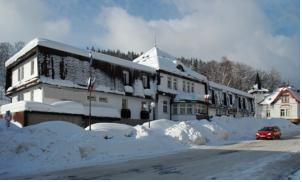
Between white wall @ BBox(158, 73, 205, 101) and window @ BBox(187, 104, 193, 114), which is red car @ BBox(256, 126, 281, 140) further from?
white wall @ BBox(158, 73, 205, 101)

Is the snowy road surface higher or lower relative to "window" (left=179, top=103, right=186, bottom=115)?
lower

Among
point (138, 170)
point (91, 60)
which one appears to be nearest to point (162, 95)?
point (91, 60)

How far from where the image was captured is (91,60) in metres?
35.5

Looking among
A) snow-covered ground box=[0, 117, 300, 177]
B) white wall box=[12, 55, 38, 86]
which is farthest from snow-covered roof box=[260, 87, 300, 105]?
white wall box=[12, 55, 38, 86]

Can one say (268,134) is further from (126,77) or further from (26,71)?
(26,71)

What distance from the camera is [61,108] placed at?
29.5 metres

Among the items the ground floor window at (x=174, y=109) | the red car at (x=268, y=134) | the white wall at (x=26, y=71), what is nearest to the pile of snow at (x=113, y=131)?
the white wall at (x=26, y=71)

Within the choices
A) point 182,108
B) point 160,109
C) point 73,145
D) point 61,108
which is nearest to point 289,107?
point 182,108

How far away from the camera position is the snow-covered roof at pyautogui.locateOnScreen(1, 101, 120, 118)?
27.8 metres

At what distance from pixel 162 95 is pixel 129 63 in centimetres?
606

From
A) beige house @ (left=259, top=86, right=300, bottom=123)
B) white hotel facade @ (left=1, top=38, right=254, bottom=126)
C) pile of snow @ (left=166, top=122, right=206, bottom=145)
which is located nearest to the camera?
pile of snow @ (left=166, top=122, right=206, bottom=145)

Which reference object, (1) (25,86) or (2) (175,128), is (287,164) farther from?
(1) (25,86)

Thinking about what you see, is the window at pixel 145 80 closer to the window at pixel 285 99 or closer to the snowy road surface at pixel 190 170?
the snowy road surface at pixel 190 170

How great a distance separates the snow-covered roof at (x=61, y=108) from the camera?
2777cm
